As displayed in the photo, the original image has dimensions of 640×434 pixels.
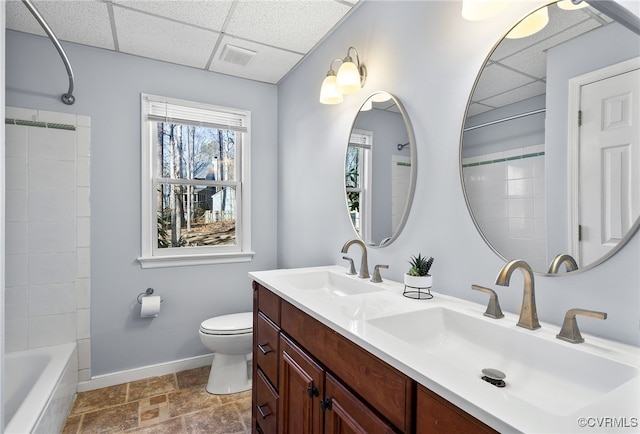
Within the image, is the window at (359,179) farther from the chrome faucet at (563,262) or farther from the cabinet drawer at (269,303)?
the chrome faucet at (563,262)

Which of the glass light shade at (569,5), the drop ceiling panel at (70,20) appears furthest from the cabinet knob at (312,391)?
the drop ceiling panel at (70,20)

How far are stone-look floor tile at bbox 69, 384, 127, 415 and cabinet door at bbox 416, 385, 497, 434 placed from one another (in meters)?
2.29

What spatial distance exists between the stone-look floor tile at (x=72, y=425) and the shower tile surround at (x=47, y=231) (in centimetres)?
37

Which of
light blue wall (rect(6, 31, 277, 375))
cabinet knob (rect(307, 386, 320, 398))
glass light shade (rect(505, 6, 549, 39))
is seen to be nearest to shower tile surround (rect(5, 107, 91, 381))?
light blue wall (rect(6, 31, 277, 375))

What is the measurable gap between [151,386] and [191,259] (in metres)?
0.95

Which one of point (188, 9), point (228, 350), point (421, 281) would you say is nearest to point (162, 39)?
point (188, 9)

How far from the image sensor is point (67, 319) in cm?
229

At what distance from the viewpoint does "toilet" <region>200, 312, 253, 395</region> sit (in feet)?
7.45

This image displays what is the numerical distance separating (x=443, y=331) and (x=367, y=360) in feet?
1.28

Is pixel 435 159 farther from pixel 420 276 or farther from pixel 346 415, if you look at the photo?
pixel 346 415

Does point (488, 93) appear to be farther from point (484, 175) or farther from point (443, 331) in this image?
point (443, 331)

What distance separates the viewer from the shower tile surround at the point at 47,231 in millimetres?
2154

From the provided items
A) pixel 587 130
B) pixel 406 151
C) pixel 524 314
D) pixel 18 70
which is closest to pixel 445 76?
pixel 406 151

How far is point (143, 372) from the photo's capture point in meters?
2.53
